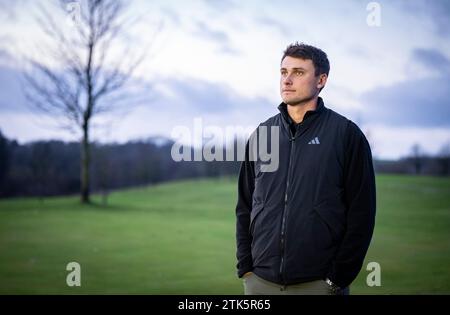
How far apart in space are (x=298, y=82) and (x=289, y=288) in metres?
1.42

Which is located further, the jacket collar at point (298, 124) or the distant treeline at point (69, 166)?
the distant treeline at point (69, 166)

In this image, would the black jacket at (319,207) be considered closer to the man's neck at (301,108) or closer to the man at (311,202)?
the man at (311,202)

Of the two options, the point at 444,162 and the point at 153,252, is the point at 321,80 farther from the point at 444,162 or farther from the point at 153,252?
the point at 444,162

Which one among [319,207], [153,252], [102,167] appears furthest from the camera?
[102,167]

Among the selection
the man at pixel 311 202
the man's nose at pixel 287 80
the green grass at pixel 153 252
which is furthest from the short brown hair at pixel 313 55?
the green grass at pixel 153 252

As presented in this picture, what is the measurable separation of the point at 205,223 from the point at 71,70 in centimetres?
953

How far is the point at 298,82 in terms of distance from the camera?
3.31m

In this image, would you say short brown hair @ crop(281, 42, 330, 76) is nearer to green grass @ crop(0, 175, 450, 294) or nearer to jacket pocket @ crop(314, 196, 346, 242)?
jacket pocket @ crop(314, 196, 346, 242)

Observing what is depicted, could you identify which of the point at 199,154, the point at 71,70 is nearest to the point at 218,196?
the point at 71,70

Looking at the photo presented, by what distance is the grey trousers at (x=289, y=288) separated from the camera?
3094mm

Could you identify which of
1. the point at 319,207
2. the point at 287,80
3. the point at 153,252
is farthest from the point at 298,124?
the point at 153,252

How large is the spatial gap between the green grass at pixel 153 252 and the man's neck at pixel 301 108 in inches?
132

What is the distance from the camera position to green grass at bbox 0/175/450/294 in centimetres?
629

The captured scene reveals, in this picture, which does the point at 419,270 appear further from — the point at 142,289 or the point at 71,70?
the point at 71,70
